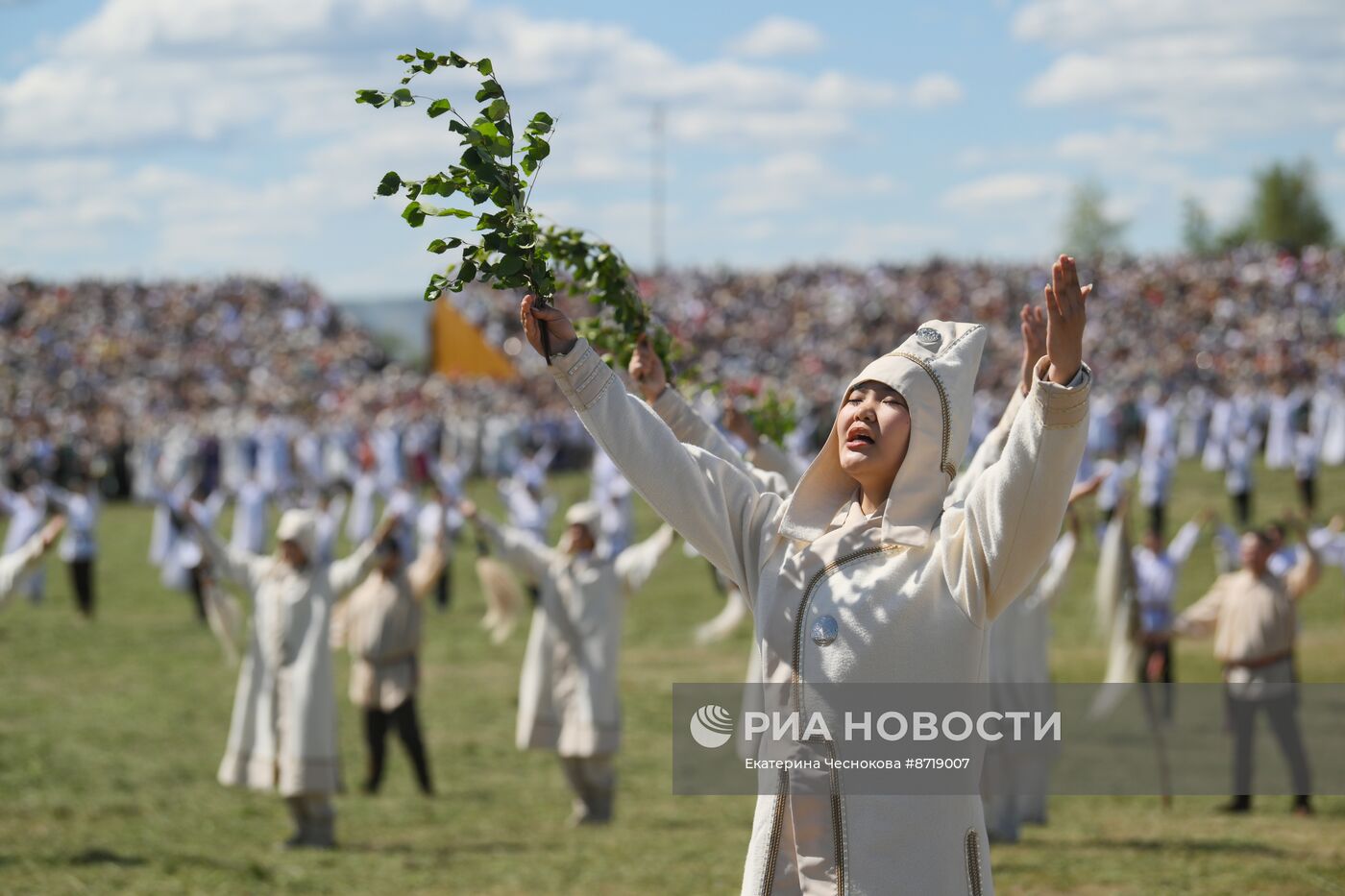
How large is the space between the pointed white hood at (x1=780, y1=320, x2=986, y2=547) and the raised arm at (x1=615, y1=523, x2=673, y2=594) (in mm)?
6956

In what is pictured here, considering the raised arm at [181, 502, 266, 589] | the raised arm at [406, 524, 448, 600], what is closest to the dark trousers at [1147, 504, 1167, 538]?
the raised arm at [406, 524, 448, 600]

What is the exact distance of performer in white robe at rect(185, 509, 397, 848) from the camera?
379 inches

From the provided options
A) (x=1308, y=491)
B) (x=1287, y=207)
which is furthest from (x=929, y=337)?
(x=1287, y=207)

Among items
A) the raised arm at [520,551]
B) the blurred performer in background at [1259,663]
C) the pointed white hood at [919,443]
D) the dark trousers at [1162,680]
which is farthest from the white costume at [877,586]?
the dark trousers at [1162,680]

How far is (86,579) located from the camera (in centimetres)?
1991

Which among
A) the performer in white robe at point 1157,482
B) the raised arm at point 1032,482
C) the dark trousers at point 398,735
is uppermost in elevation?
the performer in white robe at point 1157,482

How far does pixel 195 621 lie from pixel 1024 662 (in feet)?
39.9

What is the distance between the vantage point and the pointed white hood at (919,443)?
3.45 metres

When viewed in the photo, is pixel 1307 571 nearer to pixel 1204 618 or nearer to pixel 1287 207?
pixel 1204 618

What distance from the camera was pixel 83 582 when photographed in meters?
19.9

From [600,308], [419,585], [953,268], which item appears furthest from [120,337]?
[600,308]

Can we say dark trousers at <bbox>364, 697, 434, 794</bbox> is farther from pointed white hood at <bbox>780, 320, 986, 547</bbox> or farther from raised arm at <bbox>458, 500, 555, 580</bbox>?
pointed white hood at <bbox>780, 320, 986, 547</bbox>

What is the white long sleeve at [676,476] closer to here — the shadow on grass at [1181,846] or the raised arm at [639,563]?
the shadow on grass at [1181,846]

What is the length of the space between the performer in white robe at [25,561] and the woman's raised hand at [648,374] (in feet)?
16.3
